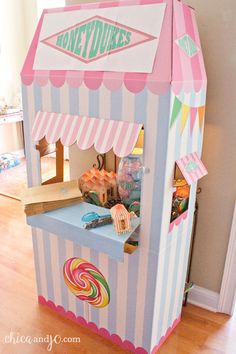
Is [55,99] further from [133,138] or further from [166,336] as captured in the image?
[166,336]

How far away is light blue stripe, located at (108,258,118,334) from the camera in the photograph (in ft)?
Result: 4.57

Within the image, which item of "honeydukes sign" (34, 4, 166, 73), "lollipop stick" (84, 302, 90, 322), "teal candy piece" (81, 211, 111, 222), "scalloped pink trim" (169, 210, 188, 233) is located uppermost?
"honeydukes sign" (34, 4, 166, 73)

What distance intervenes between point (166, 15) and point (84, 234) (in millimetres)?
874

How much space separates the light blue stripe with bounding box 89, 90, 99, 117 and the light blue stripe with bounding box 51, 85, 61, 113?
0.17m

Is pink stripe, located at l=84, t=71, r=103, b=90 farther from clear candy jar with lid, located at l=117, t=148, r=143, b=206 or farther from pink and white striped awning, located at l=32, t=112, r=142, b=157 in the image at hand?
clear candy jar with lid, located at l=117, t=148, r=143, b=206

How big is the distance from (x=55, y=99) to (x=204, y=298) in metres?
1.38

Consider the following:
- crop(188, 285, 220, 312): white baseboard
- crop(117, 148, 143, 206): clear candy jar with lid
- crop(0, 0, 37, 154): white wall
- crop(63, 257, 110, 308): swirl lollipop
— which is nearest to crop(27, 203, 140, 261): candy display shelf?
crop(117, 148, 143, 206): clear candy jar with lid

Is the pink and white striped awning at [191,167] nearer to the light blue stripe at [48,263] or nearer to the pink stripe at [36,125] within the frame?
the pink stripe at [36,125]

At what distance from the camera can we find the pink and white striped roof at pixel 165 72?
3.42ft

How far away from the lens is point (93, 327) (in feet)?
5.32

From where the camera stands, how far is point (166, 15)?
1.07 meters

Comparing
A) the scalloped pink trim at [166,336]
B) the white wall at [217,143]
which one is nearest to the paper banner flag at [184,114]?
the white wall at [217,143]

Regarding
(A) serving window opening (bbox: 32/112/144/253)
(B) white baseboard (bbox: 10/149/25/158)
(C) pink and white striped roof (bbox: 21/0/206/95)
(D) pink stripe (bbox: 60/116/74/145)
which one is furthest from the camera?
(B) white baseboard (bbox: 10/149/25/158)

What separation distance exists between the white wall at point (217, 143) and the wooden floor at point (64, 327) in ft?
0.69
